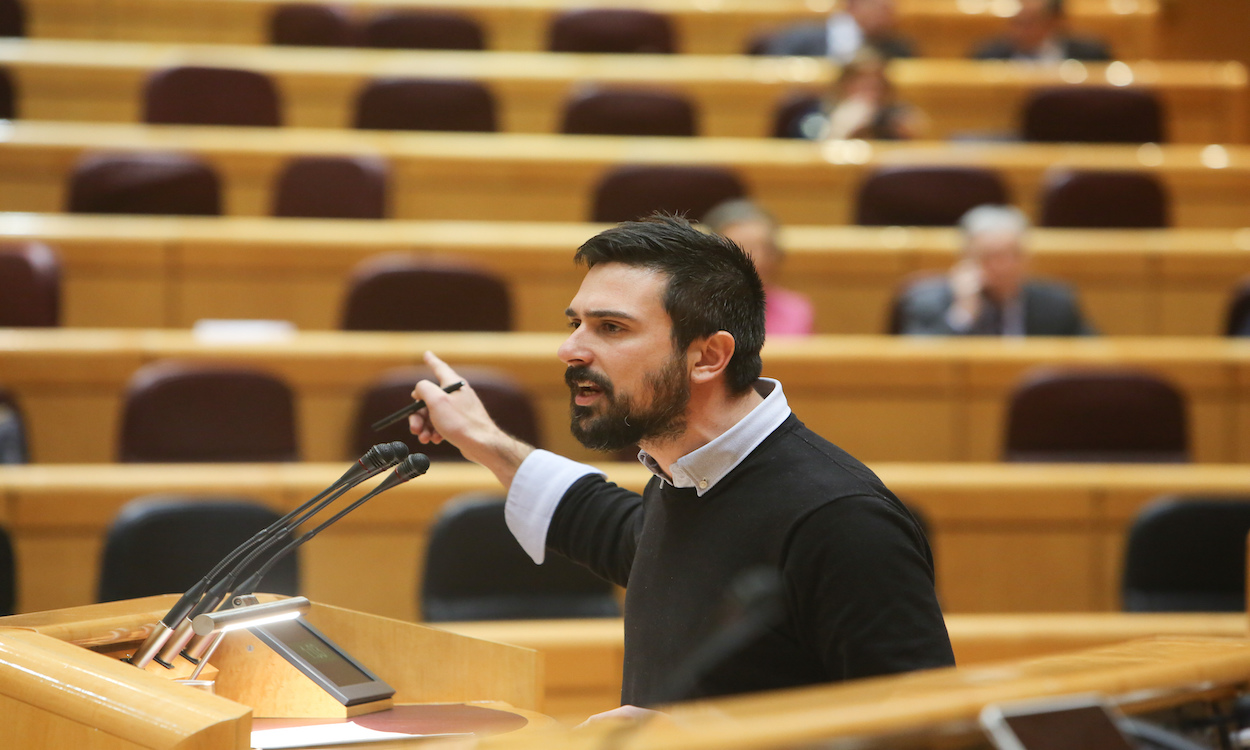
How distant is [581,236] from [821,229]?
0.43 m

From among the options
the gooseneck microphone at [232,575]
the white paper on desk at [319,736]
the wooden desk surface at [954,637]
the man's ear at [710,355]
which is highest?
the man's ear at [710,355]

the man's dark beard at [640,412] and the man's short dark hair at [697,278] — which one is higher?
the man's short dark hair at [697,278]

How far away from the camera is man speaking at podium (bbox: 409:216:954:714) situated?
0.52 meters

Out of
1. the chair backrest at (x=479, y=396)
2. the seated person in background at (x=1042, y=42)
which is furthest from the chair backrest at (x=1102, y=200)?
the chair backrest at (x=479, y=396)

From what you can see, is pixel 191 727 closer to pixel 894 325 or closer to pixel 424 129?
pixel 894 325

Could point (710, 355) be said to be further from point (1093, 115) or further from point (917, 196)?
point (1093, 115)

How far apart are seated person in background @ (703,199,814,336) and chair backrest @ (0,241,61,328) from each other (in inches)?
32.0

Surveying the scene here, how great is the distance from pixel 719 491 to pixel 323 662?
0.20 meters

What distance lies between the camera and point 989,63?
2477 millimetres

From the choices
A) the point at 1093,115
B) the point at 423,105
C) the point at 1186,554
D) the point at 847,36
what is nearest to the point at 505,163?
the point at 423,105

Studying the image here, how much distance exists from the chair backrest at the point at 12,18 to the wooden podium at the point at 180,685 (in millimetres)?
1940

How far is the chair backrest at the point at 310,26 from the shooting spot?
2398 millimetres

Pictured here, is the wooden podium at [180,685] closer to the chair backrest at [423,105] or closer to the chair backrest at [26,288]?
the chair backrest at [26,288]

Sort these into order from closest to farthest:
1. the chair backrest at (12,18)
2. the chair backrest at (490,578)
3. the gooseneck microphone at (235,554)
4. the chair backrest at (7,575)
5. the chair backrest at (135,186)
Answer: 1. the gooseneck microphone at (235,554)
2. the chair backrest at (7,575)
3. the chair backrest at (490,578)
4. the chair backrest at (135,186)
5. the chair backrest at (12,18)
